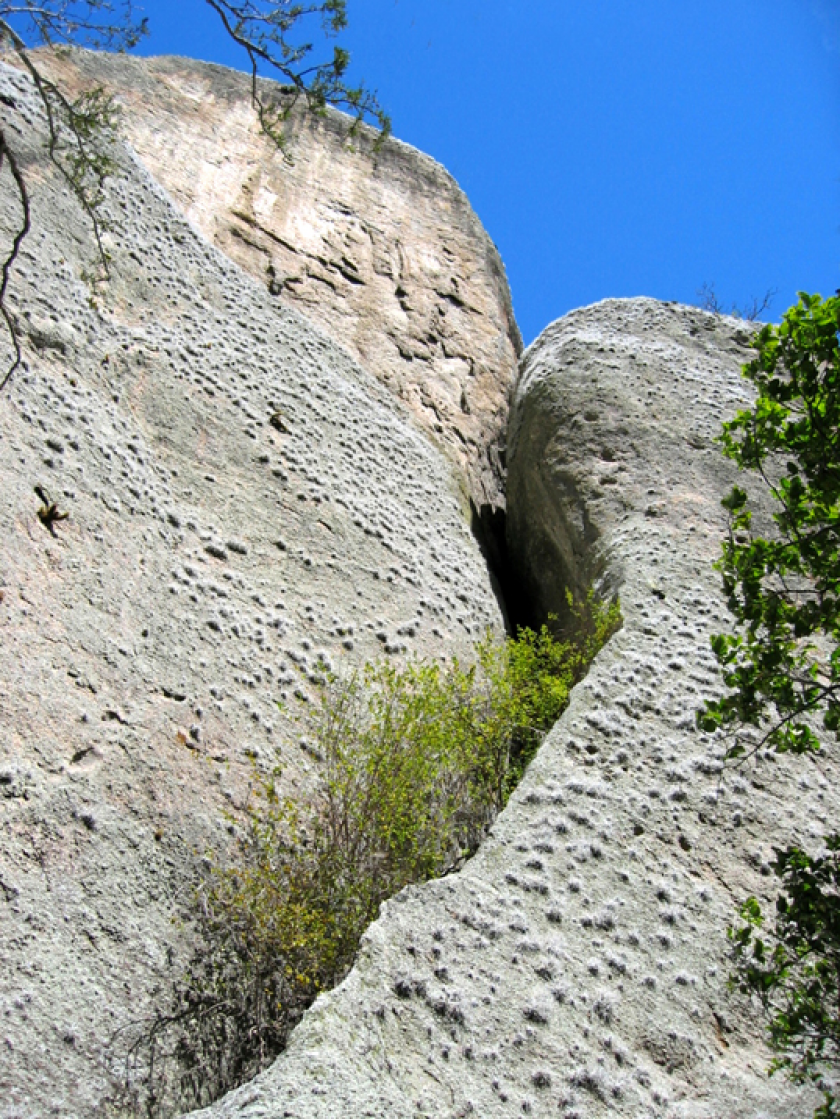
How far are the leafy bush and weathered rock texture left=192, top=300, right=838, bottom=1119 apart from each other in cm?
69

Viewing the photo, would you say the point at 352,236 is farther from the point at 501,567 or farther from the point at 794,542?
the point at 794,542

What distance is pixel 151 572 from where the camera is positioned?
24.1 ft

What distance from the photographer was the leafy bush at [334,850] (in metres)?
5.25

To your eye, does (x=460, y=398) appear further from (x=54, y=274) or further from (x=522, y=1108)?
(x=522, y=1108)

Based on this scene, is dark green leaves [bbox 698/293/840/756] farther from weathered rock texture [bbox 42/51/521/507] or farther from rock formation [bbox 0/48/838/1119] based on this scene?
weathered rock texture [bbox 42/51/521/507]

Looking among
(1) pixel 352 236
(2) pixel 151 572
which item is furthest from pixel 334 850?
(1) pixel 352 236

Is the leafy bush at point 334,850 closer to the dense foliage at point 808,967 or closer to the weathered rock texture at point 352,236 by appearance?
the dense foliage at point 808,967

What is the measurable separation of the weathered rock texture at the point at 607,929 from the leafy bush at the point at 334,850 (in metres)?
0.69

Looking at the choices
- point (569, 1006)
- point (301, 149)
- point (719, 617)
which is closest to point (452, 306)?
point (301, 149)

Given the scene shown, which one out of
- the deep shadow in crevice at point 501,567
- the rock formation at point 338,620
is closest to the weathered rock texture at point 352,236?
the rock formation at point 338,620

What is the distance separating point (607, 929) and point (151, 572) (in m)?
4.14

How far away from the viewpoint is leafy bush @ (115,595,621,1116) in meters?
5.25

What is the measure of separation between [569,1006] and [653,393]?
7.76 metres

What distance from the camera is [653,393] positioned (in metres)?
11.2
